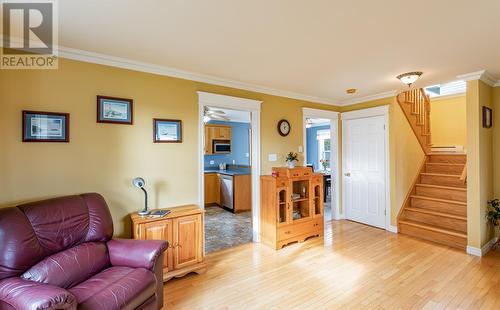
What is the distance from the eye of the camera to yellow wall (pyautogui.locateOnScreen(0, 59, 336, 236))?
7.20ft

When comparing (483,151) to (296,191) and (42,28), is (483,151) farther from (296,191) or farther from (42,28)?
(42,28)

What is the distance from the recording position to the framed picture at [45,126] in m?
2.23

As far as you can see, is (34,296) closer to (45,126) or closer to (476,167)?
(45,126)

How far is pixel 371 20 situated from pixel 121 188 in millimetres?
2872

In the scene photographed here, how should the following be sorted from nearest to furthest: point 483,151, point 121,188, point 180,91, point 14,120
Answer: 1. point 14,120
2. point 121,188
3. point 180,91
4. point 483,151

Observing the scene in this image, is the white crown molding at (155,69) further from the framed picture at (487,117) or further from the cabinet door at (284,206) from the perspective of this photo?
the framed picture at (487,117)

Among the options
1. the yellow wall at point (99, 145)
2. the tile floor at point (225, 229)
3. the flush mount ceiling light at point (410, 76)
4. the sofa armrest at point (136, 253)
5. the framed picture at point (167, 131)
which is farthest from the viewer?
the tile floor at point (225, 229)

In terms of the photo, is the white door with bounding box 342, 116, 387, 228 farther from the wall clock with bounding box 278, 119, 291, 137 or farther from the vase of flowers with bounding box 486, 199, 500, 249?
the wall clock with bounding box 278, 119, 291, 137

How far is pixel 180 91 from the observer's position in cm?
309

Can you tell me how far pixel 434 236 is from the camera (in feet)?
12.1

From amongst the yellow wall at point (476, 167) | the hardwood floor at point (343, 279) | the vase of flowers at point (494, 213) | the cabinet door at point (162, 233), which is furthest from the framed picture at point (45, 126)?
the vase of flowers at point (494, 213)

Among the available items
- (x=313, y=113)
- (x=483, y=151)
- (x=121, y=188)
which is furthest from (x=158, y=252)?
(x=483, y=151)

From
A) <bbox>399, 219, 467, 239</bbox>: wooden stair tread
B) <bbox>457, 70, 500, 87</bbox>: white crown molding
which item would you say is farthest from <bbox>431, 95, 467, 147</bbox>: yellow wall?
<bbox>399, 219, 467, 239</bbox>: wooden stair tread

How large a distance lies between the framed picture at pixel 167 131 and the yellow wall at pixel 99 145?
2.6 inches
